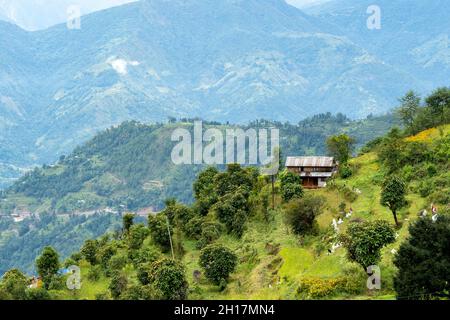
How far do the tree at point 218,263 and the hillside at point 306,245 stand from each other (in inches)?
29.1

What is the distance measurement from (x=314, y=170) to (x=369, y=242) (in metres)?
32.7

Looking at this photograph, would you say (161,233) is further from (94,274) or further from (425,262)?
(425,262)

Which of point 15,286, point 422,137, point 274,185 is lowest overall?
point 15,286

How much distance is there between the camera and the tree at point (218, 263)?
4547 cm

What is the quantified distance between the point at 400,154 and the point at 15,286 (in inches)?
1403

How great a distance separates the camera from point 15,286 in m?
47.8

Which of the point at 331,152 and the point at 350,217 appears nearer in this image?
the point at 350,217

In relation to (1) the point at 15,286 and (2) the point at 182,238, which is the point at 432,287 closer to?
(1) the point at 15,286

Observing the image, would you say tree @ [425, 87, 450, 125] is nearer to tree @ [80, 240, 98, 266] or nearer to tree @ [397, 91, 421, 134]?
tree @ [397, 91, 421, 134]

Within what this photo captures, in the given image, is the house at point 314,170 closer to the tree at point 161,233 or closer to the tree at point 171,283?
the tree at point 161,233

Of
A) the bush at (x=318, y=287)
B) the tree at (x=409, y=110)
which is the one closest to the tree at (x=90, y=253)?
the bush at (x=318, y=287)

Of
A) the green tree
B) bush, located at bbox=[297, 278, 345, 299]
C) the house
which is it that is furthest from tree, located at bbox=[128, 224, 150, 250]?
bush, located at bbox=[297, 278, 345, 299]

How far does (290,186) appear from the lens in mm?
57531
